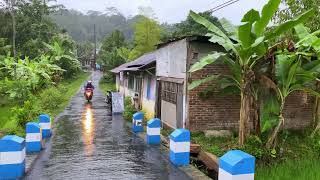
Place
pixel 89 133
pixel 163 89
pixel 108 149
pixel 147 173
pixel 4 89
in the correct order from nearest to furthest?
pixel 147 173
pixel 108 149
pixel 89 133
pixel 163 89
pixel 4 89

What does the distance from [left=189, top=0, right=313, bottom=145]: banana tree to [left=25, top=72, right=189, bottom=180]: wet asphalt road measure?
266cm

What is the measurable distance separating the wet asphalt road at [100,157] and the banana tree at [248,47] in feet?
8.73

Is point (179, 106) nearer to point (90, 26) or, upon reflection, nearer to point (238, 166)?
point (238, 166)

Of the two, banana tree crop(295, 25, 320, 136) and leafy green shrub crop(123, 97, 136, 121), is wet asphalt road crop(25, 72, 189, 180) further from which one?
banana tree crop(295, 25, 320, 136)

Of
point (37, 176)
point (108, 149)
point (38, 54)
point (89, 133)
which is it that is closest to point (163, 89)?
point (89, 133)

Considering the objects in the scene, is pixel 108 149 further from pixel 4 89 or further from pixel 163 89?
pixel 4 89

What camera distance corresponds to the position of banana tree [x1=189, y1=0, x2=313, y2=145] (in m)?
9.18

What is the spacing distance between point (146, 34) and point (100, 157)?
3596 cm

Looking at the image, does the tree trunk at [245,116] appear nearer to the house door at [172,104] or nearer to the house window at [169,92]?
the house door at [172,104]

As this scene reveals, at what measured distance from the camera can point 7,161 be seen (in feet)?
27.4

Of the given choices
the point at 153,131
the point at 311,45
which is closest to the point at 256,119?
the point at 311,45

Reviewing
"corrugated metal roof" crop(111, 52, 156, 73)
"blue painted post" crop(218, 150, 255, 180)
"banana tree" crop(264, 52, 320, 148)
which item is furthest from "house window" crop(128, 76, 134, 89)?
"blue painted post" crop(218, 150, 255, 180)

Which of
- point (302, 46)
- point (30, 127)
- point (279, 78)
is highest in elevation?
point (302, 46)

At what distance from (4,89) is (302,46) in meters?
21.2
